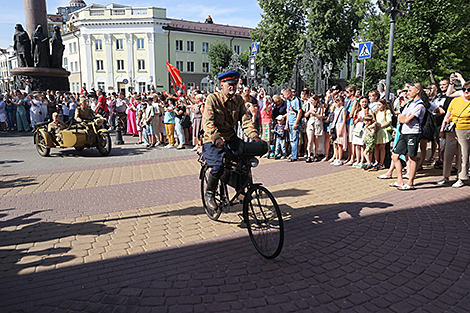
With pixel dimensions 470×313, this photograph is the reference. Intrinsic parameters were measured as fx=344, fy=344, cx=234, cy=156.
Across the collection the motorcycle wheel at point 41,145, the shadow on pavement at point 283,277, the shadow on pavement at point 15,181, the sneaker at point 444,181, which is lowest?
the shadow on pavement at point 283,277

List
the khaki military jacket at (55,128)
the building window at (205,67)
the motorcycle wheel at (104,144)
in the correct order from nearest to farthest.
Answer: the khaki military jacket at (55,128), the motorcycle wheel at (104,144), the building window at (205,67)

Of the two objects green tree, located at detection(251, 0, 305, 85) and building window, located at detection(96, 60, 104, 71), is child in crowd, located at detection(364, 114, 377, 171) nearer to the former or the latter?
green tree, located at detection(251, 0, 305, 85)

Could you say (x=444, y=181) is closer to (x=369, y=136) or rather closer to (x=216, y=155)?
(x=369, y=136)

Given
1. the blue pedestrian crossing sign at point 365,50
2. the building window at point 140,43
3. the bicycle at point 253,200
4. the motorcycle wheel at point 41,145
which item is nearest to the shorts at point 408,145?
the bicycle at point 253,200

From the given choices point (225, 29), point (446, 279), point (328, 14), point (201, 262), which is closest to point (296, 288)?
point (201, 262)

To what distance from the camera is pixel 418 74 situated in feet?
57.8

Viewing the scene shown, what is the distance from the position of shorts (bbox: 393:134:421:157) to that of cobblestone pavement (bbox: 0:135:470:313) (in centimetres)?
82

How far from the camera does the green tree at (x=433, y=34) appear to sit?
1549 cm

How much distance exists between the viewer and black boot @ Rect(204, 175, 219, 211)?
501 cm

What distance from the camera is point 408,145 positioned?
22.9 ft

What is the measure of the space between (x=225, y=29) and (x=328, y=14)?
3252 cm

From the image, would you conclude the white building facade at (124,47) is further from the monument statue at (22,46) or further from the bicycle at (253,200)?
the bicycle at (253,200)

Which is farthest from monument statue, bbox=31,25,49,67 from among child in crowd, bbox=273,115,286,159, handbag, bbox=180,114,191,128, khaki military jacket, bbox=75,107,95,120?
child in crowd, bbox=273,115,286,159

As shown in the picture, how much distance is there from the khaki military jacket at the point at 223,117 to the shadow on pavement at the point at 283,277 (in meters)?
1.46
